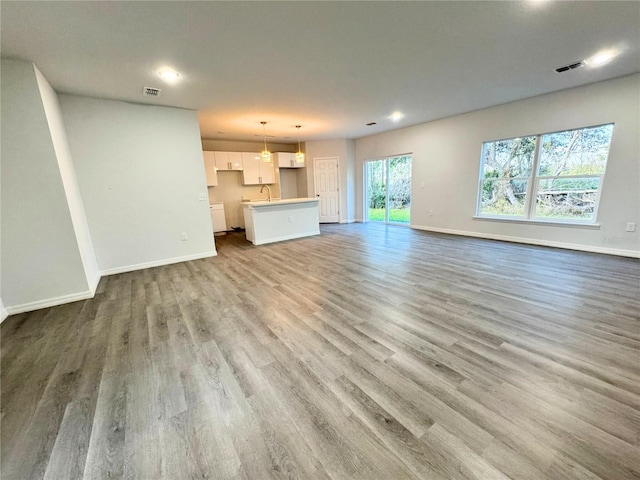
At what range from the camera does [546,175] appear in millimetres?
4500

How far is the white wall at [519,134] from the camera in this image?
146 inches

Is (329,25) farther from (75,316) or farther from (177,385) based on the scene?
(75,316)

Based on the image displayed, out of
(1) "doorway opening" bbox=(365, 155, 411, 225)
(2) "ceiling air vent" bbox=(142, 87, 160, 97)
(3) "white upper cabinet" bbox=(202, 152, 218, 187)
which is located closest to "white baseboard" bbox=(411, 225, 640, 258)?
(1) "doorway opening" bbox=(365, 155, 411, 225)

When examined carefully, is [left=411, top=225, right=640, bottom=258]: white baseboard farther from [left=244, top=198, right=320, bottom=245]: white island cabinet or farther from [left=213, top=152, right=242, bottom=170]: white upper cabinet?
[left=213, top=152, right=242, bottom=170]: white upper cabinet

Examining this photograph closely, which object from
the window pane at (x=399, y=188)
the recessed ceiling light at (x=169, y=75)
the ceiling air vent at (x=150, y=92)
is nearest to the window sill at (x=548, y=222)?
the window pane at (x=399, y=188)

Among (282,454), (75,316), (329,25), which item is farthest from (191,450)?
(329,25)

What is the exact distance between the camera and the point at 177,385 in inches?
65.4

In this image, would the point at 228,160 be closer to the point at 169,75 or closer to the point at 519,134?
the point at 169,75

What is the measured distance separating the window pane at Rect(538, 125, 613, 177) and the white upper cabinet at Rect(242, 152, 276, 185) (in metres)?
6.56

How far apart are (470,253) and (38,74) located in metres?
6.17

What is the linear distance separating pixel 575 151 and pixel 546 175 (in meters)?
0.49

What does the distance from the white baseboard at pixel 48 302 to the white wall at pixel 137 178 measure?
39.2 inches

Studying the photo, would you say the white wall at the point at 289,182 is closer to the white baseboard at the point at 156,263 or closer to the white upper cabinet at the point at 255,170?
the white upper cabinet at the point at 255,170

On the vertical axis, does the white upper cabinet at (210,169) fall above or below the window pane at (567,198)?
above
